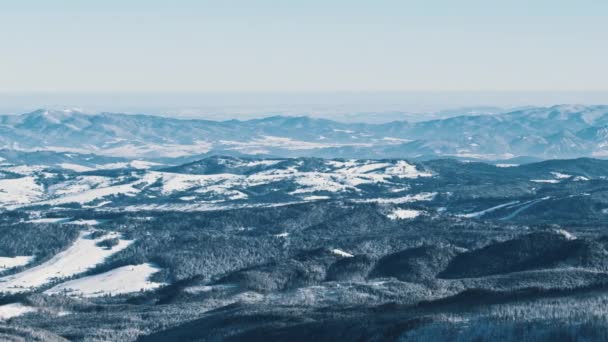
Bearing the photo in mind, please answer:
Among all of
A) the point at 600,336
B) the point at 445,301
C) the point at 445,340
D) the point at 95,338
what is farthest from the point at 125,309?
the point at 600,336

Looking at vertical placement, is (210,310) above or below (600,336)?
below

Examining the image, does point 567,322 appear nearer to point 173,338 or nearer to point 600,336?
point 600,336

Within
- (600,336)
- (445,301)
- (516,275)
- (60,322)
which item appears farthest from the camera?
(516,275)

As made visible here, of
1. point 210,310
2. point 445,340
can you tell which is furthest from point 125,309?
point 445,340

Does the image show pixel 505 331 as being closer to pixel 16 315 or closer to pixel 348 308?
pixel 348 308

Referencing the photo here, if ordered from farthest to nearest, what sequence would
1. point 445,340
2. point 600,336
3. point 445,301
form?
point 445,301 < point 445,340 < point 600,336

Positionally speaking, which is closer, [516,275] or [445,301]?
[445,301]
